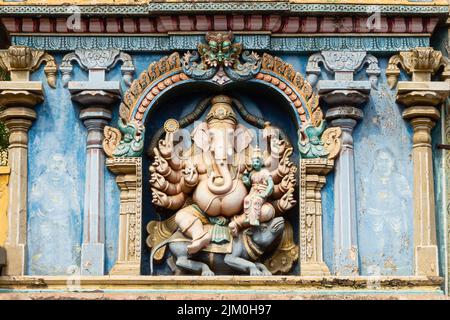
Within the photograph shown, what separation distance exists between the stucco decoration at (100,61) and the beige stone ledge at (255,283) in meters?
2.46

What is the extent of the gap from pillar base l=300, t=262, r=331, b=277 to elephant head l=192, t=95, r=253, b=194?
1243 mm

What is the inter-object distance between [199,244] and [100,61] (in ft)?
8.11

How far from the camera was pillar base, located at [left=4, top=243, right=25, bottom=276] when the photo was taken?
19844 millimetres

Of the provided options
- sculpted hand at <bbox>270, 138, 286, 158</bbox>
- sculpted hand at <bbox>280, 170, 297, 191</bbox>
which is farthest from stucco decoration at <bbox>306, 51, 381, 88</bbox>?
sculpted hand at <bbox>280, 170, 297, 191</bbox>

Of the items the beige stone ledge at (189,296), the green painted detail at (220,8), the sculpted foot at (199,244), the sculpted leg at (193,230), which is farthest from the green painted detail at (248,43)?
the beige stone ledge at (189,296)

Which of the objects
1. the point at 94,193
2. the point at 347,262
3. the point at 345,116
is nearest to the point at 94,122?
the point at 94,193

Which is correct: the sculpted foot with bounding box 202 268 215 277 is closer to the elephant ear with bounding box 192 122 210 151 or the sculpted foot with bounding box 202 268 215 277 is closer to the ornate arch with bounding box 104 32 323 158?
the elephant ear with bounding box 192 122 210 151

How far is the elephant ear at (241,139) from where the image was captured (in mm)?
20328

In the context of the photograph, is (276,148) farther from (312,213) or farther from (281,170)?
(312,213)

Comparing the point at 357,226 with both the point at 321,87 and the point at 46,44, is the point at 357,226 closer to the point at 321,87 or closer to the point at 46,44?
the point at 321,87

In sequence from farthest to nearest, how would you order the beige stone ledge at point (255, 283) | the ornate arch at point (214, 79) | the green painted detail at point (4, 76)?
the green painted detail at point (4, 76), the ornate arch at point (214, 79), the beige stone ledge at point (255, 283)

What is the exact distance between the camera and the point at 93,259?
65.2 feet

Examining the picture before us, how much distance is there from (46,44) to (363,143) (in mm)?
3870

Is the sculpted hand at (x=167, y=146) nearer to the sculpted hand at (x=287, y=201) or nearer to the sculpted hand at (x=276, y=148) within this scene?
the sculpted hand at (x=276, y=148)
